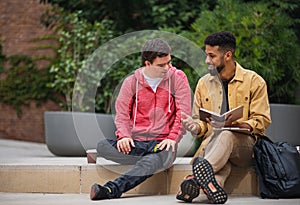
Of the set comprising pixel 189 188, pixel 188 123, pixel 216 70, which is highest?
pixel 216 70

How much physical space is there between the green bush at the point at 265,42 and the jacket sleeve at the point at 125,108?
2.13 meters

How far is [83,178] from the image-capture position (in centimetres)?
427

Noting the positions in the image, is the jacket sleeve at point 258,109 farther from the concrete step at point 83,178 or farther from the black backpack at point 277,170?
the concrete step at point 83,178

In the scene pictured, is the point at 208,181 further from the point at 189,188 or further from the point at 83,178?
the point at 83,178

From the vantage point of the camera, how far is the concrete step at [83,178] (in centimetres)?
420

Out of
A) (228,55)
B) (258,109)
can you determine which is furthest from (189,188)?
(228,55)

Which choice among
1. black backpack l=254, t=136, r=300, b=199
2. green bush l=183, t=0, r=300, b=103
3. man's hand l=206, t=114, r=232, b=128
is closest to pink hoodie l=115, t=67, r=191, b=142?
man's hand l=206, t=114, r=232, b=128

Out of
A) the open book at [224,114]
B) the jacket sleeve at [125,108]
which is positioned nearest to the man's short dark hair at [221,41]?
the open book at [224,114]

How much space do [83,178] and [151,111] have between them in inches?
24.9

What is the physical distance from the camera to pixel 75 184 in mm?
4281

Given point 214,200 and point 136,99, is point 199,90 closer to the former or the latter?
point 136,99

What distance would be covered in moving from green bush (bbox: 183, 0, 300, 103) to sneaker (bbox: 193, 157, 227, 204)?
2527mm

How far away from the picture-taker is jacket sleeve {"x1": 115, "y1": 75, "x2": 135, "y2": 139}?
408cm

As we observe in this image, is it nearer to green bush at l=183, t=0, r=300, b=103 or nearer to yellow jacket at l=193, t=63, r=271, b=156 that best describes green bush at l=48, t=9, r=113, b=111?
green bush at l=183, t=0, r=300, b=103
